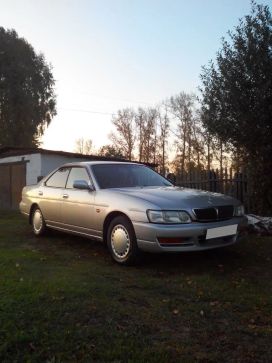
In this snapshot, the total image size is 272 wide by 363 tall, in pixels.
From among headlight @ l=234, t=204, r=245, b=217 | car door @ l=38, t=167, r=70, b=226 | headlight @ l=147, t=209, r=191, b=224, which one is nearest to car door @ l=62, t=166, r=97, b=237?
car door @ l=38, t=167, r=70, b=226

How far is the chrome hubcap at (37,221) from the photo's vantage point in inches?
347

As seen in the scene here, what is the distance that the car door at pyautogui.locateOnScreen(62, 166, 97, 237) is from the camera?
23.3ft

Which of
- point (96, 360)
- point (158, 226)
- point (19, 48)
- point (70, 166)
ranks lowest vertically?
point (96, 360)

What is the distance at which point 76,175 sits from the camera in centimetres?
791

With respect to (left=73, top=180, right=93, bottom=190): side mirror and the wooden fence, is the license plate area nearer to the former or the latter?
(left=73, top=180, right=93, bottom=190): side mirror

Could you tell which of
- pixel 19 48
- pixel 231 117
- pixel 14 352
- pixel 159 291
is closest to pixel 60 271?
pixel 159 291

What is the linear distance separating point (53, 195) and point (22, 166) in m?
10.1

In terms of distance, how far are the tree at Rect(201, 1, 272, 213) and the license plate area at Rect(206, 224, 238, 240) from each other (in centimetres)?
426

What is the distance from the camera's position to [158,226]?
19.3ft

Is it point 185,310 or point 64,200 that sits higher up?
point 64,200

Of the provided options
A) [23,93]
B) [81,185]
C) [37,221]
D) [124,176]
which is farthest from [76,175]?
[23,93]

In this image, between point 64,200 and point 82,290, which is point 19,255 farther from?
point 82,290

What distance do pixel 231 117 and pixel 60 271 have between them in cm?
638

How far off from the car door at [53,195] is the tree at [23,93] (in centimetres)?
2727
